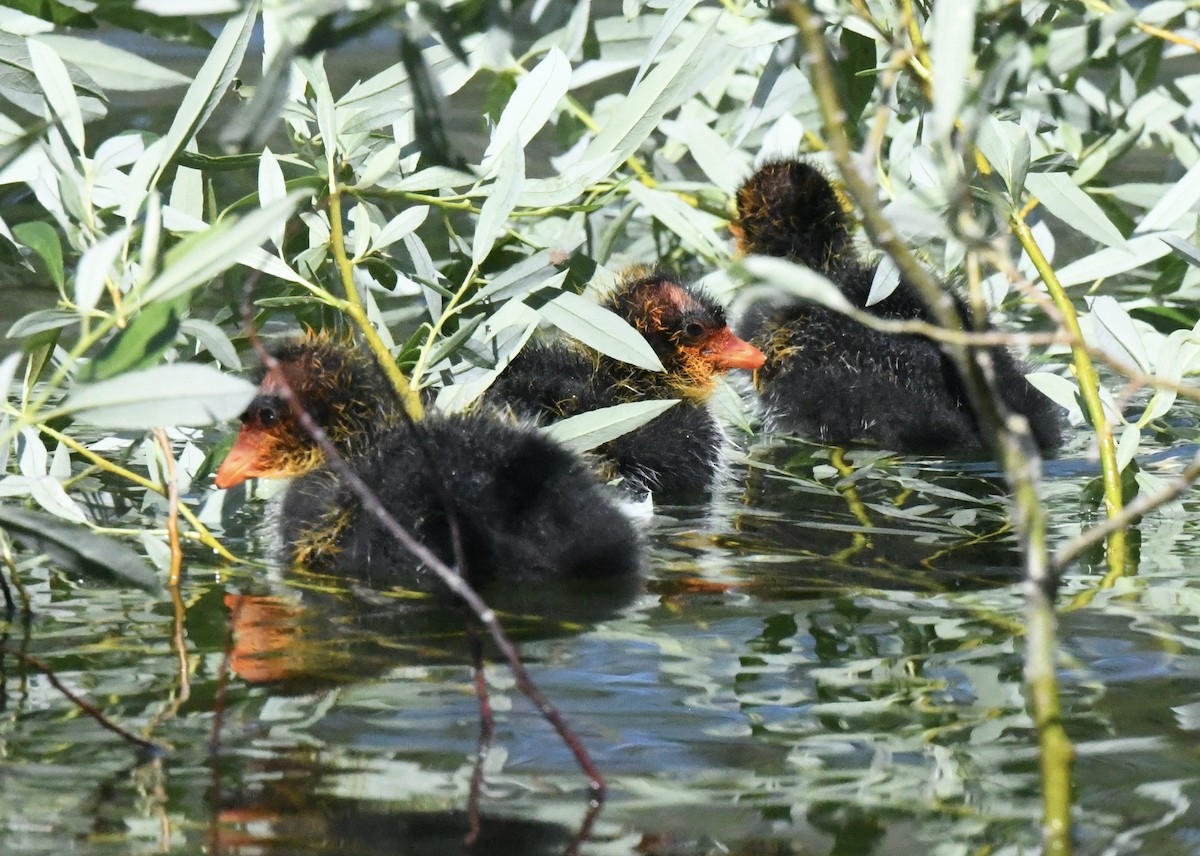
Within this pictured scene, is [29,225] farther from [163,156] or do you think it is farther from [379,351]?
[379,351]

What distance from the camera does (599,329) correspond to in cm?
418

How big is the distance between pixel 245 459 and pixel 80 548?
129cm

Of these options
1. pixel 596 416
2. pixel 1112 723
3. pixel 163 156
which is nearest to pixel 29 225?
pixel 163 156

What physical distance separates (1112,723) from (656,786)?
75 cm

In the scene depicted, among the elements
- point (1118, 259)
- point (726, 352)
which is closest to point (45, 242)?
point (726, 352)

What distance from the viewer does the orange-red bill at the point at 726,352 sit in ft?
16.6

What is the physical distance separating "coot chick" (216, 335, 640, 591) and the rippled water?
9cm

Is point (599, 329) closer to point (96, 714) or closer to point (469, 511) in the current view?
point (469, 511)

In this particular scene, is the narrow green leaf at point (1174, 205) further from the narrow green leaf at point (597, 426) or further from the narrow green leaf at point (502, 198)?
the narrow green leaf at point (502, 198)

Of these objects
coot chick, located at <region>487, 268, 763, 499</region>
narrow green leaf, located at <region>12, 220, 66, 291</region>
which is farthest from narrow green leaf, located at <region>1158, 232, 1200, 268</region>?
narrow green leaf, located at <region>12, 220, 66, 291</region>

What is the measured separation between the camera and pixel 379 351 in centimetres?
405

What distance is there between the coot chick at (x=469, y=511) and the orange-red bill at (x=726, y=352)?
1.26 metres

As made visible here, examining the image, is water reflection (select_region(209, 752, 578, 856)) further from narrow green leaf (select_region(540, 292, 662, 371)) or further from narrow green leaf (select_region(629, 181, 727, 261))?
narrow green leaf (select_region(629, 181, 727, 261))

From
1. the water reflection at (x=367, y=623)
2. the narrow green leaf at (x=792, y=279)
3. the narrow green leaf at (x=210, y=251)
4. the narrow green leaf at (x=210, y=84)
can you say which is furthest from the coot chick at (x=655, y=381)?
the narrow green leaf at (x=792, y=279)
